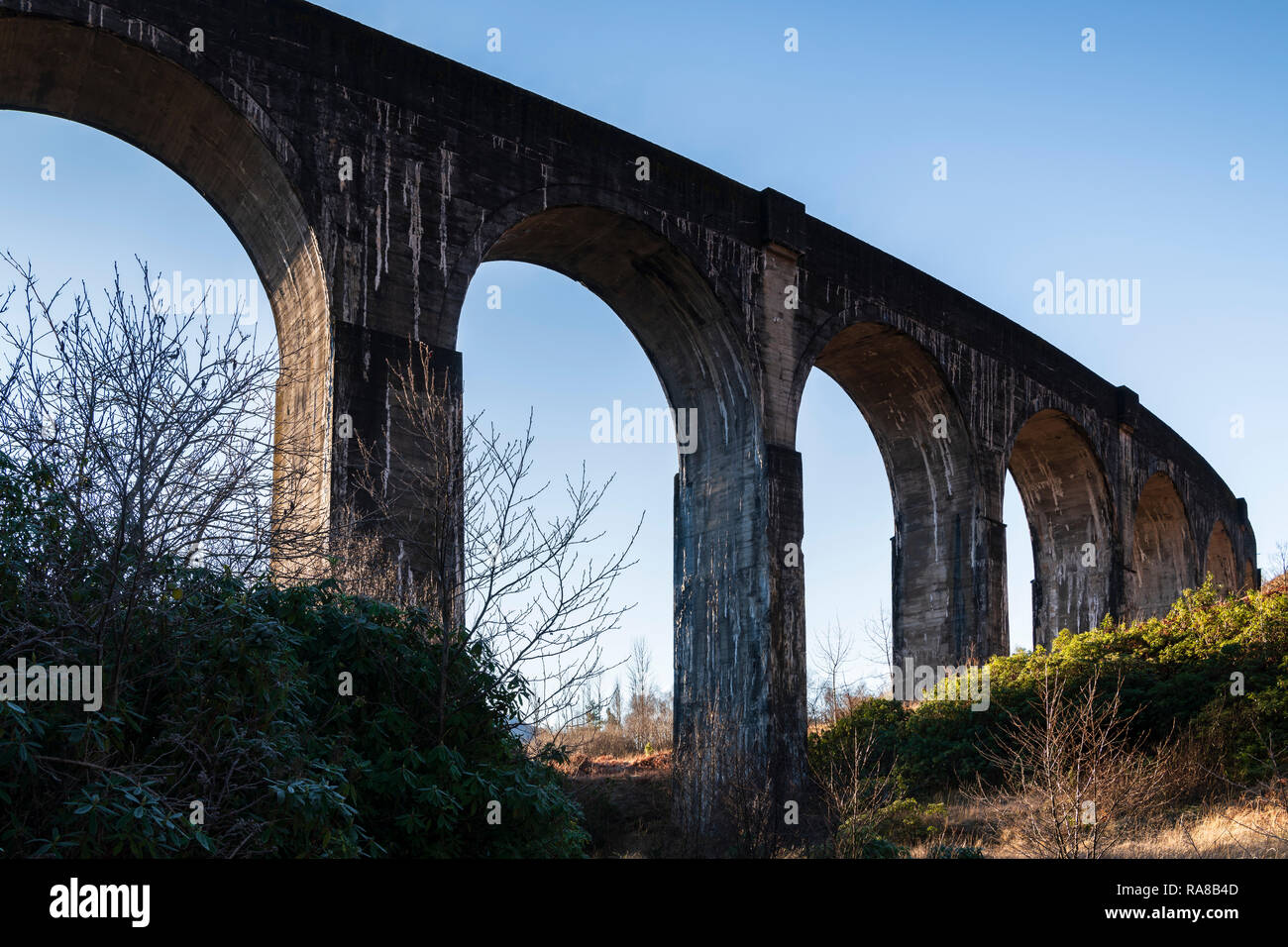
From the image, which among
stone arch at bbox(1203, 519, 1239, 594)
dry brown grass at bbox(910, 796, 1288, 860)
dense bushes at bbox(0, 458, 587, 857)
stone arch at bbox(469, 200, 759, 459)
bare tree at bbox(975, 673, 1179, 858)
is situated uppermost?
stone arch at bbox(469, 200, 759, 459)

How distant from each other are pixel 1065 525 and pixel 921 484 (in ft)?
19.1

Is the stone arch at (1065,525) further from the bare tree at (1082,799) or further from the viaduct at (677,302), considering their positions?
the bare tree at (1082,799)

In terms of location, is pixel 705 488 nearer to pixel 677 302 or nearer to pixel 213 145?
pixel 677 302

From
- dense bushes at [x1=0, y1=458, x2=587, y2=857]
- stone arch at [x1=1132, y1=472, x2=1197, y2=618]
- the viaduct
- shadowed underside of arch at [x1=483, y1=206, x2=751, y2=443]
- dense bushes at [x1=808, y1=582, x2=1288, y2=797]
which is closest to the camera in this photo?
dense bushes at [x1=0, y1=458, x2=587, y2=857]

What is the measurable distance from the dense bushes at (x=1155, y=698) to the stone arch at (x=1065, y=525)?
271 inches

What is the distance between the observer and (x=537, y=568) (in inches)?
368

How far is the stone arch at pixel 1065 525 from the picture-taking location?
79.2 ft

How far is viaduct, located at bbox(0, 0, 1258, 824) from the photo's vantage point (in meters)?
12.1

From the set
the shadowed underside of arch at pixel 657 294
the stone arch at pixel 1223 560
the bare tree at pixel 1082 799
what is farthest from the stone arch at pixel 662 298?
the stone arch at pixel 1223 560

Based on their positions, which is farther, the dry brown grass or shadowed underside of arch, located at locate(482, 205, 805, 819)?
shadowed underside of arch, located at locate(482, 205, 805, 819)

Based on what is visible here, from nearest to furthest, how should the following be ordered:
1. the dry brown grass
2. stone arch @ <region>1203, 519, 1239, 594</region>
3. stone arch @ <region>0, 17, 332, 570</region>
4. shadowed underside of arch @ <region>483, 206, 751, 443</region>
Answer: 1. the dry brown grass
2. stone arch @ <region>0, 17, 332, 570</region>
3. shadowed underside of arch @ <region>483, 206, 751, 443</region>
4. stone arch @ <region>1203, 519, 1239, 594</region>

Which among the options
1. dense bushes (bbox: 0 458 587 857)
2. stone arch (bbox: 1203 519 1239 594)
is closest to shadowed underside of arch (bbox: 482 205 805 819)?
dense bushes (bbox: 0 458 587 857)

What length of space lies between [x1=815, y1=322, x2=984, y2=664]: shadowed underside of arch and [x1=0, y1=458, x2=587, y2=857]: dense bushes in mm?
11996

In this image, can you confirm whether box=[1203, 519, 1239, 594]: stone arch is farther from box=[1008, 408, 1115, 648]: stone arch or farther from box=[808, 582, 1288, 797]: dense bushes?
box=[808, 582, 1288, 797]: dense bushes
